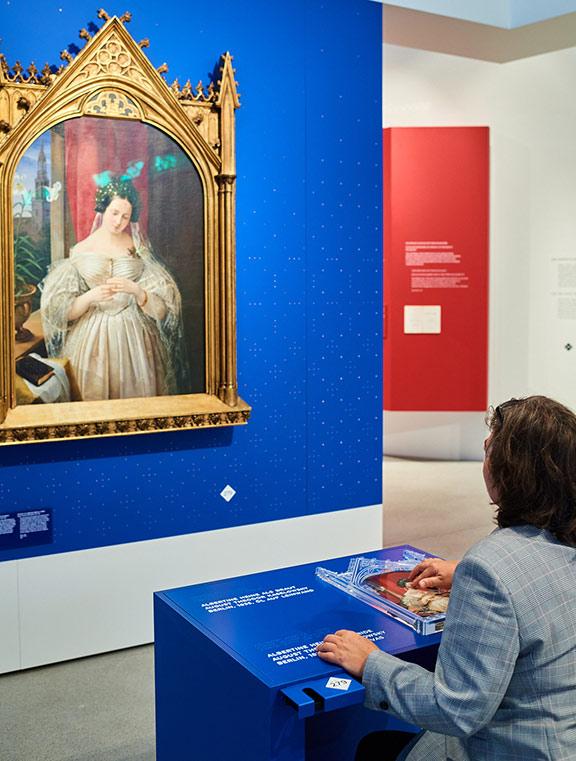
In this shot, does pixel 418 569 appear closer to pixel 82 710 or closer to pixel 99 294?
pixel 82 710

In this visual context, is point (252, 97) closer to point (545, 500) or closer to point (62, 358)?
point (62, 358)

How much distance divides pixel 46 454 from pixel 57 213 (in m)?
1.11

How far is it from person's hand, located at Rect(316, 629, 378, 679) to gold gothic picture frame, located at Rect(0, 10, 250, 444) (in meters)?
2.21

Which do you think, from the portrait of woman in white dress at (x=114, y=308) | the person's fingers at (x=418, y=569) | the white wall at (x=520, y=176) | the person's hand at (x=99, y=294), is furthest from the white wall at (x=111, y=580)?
the white wall at (x=520, y=176)

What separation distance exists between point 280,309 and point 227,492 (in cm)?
100

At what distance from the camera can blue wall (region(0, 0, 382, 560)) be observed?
4.42m

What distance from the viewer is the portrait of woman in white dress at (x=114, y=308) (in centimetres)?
422

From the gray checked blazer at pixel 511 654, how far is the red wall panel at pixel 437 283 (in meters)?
7.36

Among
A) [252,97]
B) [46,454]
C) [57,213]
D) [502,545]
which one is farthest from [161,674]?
[252,97]

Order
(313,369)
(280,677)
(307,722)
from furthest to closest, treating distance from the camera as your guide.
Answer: (313,369) < (307,722) < (280,677)

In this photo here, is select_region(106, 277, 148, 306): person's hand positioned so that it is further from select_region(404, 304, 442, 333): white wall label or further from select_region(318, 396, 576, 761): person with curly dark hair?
select_region(404, 304, 442, 333): white wall label

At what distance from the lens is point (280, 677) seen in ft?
7.26

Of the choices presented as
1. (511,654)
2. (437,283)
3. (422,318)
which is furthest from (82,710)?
(437,283)

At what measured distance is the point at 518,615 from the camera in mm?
1873
